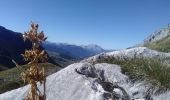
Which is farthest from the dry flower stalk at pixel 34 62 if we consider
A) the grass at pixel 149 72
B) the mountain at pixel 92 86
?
the grass at pixel 149 72

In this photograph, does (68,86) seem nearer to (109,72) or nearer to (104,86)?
(104,86)

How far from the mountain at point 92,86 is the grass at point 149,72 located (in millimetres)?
194

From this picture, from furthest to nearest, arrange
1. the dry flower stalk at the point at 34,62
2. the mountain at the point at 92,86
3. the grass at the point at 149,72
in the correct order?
the grass at the point at 149,72 → the mountain at the point at 92,86 → the dry flower stalk at the point at 34,62

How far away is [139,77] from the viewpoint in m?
13.4

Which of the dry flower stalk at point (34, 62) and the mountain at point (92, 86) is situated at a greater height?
the dry flower stalk at point (34, 62)

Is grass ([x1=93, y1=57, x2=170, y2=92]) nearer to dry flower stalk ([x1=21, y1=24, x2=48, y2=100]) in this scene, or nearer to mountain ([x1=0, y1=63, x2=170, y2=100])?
mountain ([x1=0, y1=63, x2=170, y2=100])

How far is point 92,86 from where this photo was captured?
1183cm

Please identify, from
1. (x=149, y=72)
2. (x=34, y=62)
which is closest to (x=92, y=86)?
(x=149, y=72)

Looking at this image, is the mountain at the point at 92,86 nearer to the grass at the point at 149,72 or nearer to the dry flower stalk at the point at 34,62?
the grass at the point at 149,72

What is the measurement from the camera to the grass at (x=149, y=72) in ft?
41.5

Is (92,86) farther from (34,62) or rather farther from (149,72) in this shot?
(34,62)

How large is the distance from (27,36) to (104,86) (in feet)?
29.1

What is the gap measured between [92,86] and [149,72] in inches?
93.6

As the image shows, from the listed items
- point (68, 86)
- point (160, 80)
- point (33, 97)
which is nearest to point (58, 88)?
point (68, 86)
